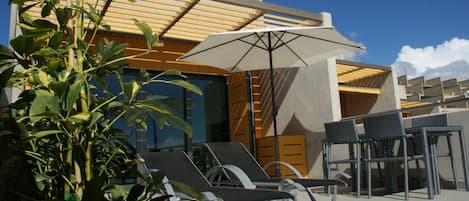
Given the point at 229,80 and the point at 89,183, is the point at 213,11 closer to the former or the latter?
the point at 229,80

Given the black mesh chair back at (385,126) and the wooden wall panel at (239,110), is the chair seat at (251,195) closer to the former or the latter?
the black mesh chair back at (385,126)

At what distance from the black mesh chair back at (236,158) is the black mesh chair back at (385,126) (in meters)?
1.52

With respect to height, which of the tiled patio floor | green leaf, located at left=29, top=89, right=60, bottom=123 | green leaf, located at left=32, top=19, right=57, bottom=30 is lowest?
the tiled patio floor

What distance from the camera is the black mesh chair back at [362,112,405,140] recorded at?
486 cm

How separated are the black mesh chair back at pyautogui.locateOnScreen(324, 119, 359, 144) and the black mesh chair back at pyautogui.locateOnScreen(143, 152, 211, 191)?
232cm

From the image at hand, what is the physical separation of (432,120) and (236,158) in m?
2.94

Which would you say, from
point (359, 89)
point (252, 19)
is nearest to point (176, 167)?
point (252, 19)

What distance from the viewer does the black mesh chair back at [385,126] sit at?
486 cm

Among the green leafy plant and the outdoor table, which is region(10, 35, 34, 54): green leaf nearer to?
the green leafy plant

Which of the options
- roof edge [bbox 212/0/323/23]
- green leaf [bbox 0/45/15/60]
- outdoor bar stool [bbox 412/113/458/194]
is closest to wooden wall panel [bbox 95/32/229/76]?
roof edge [bbox 212/0/323/23]

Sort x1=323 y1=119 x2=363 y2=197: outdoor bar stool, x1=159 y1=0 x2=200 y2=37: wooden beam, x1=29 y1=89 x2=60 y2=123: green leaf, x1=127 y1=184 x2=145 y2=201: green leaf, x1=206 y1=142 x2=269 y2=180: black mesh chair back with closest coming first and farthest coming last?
x1=29 y1=89 x2=60 y2=123: green leaf < x1=127 y1=184 x2=145 y2=201: green leaf < x1=206 y1=142 x2=269 y2=180: black mesh chair back < x1=323 y1=119 x2=363 y2=197: outdoor bar stool < x1=159 y1=0 x2=200 y2=37: wooden beam

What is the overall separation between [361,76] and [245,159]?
7583mm

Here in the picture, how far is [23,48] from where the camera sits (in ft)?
4.14

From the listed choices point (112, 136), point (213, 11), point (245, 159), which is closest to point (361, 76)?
point (213, 11)
